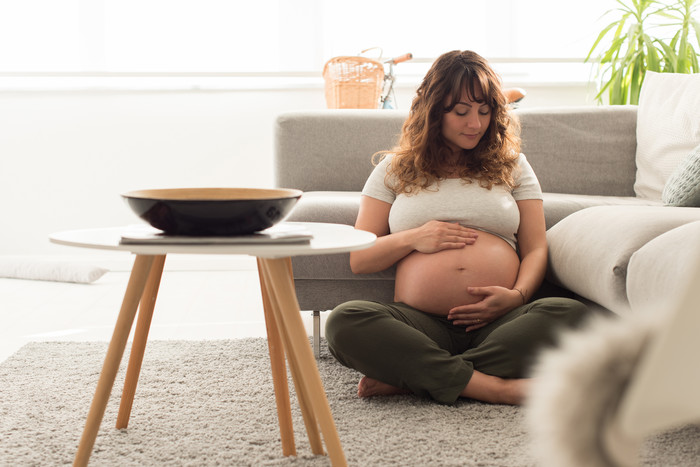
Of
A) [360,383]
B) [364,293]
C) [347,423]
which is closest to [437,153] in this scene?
[364,293]

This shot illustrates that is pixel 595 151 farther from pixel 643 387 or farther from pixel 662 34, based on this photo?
pixel 643 387

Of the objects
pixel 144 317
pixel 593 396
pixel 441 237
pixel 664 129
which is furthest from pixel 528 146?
pixel 593 396

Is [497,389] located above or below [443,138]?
below

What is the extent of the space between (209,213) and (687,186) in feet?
4.48

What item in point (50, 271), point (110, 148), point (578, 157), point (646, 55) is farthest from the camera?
point (110, 148)

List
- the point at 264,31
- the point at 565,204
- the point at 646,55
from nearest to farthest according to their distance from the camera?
the point at 565,204 < the point at 646,55 < the point at 264,31

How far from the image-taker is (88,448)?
110 cm

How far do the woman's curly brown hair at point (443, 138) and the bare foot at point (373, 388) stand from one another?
466mm

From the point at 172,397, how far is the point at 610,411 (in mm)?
1378

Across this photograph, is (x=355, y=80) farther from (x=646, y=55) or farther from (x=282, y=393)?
(x=282, y=393)

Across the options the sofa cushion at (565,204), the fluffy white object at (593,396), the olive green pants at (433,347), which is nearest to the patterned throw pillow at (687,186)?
the sofa cushion at (565,204)

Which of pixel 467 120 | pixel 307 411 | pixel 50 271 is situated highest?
pixel 467 120

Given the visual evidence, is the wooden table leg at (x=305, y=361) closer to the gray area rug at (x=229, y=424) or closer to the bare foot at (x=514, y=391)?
the gray area rug at (x=229, y=424)

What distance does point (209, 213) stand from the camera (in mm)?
956
